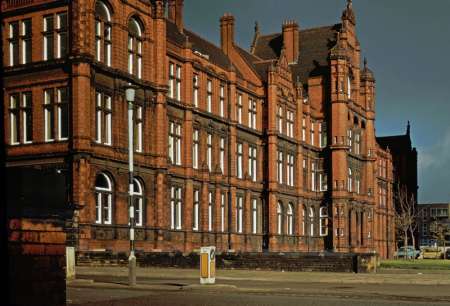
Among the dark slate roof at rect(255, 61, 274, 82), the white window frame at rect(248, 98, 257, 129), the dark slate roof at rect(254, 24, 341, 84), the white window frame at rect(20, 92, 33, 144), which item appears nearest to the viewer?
the white window frame at rect(20, 92, 33, 144)

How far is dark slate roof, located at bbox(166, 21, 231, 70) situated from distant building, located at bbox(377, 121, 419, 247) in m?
61.2

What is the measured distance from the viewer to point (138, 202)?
1764 inches

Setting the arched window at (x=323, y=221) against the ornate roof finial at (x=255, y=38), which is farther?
the ornate roof finial at (x=255, y=38)

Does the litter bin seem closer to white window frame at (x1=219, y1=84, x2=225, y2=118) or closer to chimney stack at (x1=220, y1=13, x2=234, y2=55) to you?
white window frame at (x1=219, y1=84, x2=225, y2=118)

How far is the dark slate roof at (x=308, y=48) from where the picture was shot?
78438mm

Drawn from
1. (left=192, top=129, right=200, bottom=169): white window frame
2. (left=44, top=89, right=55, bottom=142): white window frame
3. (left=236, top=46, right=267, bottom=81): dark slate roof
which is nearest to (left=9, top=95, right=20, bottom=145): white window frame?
(left=44, top=89, right=55, bottom=142): white window frame

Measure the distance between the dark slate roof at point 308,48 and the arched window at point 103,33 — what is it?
34870mm

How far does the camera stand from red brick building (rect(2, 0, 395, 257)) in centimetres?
4112

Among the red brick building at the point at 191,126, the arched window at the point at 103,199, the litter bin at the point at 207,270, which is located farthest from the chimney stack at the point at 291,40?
the litter bin at the point at 207,270

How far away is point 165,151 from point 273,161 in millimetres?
19000

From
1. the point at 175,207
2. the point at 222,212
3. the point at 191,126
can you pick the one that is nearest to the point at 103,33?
the point at 191,126

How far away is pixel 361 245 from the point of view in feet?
259

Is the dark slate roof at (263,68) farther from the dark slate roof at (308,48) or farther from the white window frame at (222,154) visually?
the white window frame at (222,154)

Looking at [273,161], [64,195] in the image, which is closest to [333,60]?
[273,161]
